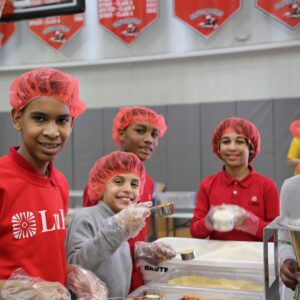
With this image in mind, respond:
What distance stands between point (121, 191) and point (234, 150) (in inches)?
38.2

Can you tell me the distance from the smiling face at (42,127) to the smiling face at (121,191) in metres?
0.43

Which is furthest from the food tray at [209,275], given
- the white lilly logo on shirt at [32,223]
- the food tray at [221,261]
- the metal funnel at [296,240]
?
the metal funnel at [296,240]

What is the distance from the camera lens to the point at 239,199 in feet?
7.71

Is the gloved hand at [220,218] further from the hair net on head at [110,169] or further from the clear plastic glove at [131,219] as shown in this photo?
Result: the clear plastic glove at [131,219]

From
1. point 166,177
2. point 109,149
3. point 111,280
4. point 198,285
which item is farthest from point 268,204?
point 109,149

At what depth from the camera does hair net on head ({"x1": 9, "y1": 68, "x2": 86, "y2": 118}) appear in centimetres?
132

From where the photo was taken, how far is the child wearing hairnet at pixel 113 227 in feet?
4.53

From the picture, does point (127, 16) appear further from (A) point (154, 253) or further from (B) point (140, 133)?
(A) point (154, 253)

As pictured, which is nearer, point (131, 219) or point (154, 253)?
point (131, 219)

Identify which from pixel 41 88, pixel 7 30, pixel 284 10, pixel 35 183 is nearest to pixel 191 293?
pixel 35 183

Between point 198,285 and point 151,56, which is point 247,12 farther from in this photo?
point 198,285

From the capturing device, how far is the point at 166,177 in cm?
612

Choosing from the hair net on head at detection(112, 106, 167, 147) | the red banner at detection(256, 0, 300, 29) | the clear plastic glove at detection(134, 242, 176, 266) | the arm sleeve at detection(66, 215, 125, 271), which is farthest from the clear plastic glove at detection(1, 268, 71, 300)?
the red banner at detection(256, 0, 300, 29)

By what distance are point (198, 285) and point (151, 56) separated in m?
5.05
